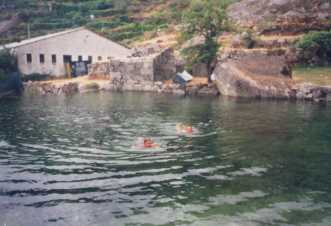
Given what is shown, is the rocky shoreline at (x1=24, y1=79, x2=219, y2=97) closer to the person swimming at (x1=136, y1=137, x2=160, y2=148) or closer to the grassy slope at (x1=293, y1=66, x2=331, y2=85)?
the grassy slope at (x1=293, y1=66, x2=331, y2=85)

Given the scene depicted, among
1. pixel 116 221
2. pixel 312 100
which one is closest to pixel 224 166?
pixel 116 221

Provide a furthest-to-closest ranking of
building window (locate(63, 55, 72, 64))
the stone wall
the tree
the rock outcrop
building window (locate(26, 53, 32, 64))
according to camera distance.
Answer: building window (locate(63, 55, 72, 64))
building window (locate(26, 53, 32, 64))
the stone wall
the tree
the rock outcrop

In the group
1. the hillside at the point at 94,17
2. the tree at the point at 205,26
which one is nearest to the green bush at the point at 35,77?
the hillside at the point at 94,17

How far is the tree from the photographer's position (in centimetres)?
4981

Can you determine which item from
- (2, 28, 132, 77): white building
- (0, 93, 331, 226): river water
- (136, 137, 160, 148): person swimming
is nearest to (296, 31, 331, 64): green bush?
(0, 93, 331, 226): river water

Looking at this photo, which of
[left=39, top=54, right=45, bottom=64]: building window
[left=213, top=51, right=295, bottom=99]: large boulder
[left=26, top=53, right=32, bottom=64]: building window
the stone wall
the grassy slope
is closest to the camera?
the grassy slope

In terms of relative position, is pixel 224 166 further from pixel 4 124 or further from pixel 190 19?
pixel 190 19

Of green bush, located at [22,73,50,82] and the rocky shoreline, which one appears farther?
green bush, located at [22,73,50,82]

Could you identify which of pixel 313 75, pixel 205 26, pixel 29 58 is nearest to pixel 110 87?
pixel 205 26

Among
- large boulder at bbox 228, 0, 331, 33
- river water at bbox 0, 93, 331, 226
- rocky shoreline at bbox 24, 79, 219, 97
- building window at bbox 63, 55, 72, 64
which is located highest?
large boulder at bbox 228, 0, 331, 33

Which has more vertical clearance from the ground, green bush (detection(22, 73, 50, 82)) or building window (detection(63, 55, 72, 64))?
building window (detection(63, 55, 72, 64))

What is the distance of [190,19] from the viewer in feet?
164

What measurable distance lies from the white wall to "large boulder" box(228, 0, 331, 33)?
60.8ft

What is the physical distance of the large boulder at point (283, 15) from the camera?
58.6 meters
